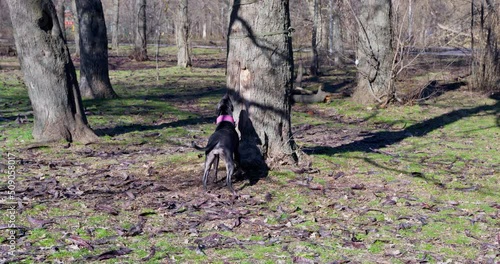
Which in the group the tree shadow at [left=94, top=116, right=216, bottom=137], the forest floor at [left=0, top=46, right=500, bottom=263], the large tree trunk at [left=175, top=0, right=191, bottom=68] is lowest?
the forest floor at [left=0, top=46, right=500, bottom=263]

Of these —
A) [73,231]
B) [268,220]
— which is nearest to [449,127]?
[268,220]

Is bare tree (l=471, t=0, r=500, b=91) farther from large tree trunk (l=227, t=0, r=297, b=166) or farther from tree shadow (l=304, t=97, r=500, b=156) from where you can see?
large tree trunk (l=227, t=0, r=297, b=166)

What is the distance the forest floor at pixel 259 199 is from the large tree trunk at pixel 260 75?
1.49 ft

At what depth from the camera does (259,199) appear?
7.29 meters

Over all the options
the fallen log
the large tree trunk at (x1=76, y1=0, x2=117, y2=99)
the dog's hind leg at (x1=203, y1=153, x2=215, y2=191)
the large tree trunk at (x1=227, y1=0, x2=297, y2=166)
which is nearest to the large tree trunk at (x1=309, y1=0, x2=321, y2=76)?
the fallen log

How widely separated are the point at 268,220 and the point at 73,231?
1.96 m

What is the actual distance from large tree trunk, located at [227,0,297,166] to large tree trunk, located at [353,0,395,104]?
24.0 ft

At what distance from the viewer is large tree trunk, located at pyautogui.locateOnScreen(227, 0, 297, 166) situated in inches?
322

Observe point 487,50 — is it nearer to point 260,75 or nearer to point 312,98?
point 312,98

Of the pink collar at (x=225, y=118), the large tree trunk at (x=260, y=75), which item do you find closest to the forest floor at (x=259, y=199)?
the large tree trunk at (x=260, y=75)

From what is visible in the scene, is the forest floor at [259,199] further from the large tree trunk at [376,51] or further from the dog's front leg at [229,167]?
the large tree trunk at [376,51]

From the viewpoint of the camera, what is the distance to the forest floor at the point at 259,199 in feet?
18.8

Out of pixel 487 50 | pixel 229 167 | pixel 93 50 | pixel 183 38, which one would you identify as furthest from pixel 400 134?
pixel 183 38

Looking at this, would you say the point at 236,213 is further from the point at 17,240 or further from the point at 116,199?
the point at 17,240
